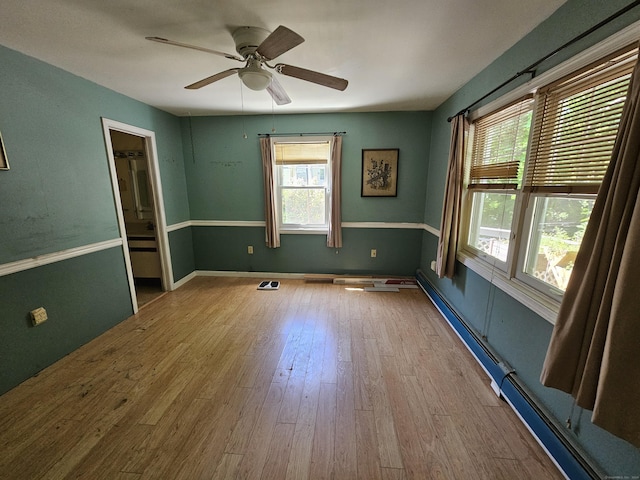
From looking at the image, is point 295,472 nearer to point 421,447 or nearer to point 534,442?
point 421,447

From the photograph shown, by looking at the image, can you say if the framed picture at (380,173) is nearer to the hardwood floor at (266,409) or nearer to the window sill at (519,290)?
the window sill at (519,290)

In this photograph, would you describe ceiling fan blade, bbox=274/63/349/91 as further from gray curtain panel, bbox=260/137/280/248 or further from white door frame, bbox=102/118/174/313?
white door frame, bbox=102/118/174/313

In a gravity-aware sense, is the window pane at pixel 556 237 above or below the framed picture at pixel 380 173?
below

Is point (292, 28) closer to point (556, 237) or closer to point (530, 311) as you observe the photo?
point (556, 237)

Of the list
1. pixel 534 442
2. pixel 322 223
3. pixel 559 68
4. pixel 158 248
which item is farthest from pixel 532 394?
pixel 158 248

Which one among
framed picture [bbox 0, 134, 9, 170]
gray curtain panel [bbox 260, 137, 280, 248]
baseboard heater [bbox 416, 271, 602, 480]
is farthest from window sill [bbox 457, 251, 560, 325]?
framed picture [bbox 0, 134, 9, 170]

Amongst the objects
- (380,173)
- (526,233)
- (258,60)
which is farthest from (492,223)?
(258,60)

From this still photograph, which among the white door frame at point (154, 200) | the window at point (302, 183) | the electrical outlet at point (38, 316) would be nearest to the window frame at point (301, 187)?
the window at point (302, 183)

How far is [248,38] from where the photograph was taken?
158 centimetres

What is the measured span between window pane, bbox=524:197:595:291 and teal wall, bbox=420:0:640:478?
0.88 feet

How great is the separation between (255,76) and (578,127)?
1.87 metres

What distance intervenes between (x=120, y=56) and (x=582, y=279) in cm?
316

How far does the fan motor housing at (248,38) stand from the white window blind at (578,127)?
1767 mm

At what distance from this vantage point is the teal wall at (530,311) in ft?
3.63
